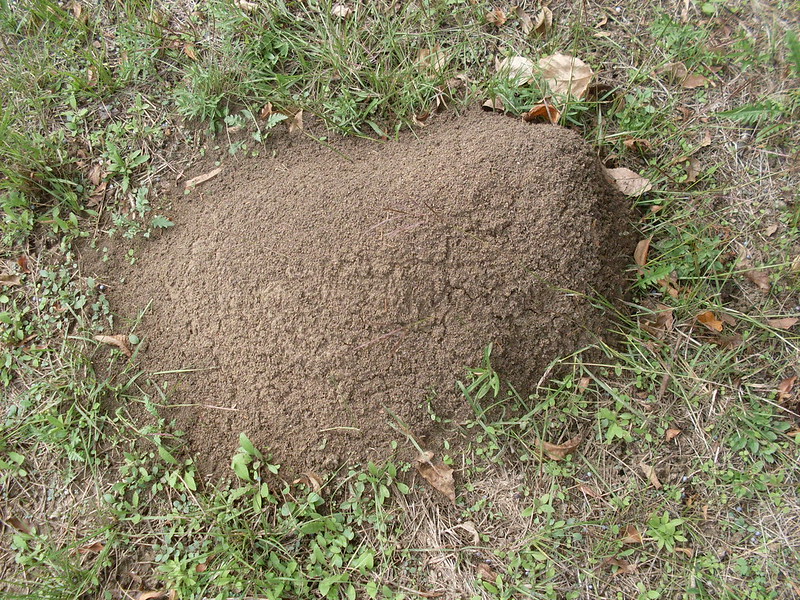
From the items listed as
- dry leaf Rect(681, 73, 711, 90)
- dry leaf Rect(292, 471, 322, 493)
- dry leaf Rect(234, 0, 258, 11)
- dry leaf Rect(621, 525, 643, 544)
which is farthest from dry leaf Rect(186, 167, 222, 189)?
dry leaf Rect(621, 525, 643, 544)

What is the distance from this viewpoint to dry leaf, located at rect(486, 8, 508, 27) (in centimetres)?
271

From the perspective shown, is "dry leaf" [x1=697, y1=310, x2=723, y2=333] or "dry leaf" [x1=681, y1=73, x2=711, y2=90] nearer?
"dry leaf" [x1=697, y1=310, x2=723, y2=333]

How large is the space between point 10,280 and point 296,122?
1.50 m

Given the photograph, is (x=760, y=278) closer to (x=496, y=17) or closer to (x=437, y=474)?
(x=437, y=474)

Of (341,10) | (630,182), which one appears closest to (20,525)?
(341,10)

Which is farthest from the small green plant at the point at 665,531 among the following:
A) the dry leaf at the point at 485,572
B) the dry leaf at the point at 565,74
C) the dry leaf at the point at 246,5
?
the dry leaf at the point at 246,5

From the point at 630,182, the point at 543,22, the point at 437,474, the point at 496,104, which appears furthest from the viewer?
the point at 543,22

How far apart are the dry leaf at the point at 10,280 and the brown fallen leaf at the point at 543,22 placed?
8.80ft

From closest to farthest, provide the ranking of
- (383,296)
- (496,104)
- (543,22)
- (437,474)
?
(383,296)
(437,474)
(496,104)
(543,22)

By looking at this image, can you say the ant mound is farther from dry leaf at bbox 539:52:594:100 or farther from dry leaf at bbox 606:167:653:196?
dry leaf at bbox 539:52:594:100

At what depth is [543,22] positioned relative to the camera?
2.69 m

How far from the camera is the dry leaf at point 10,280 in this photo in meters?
2.55

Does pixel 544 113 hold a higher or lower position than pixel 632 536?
higher

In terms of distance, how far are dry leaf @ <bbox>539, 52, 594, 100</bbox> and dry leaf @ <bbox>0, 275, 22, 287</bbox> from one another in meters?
2.59
